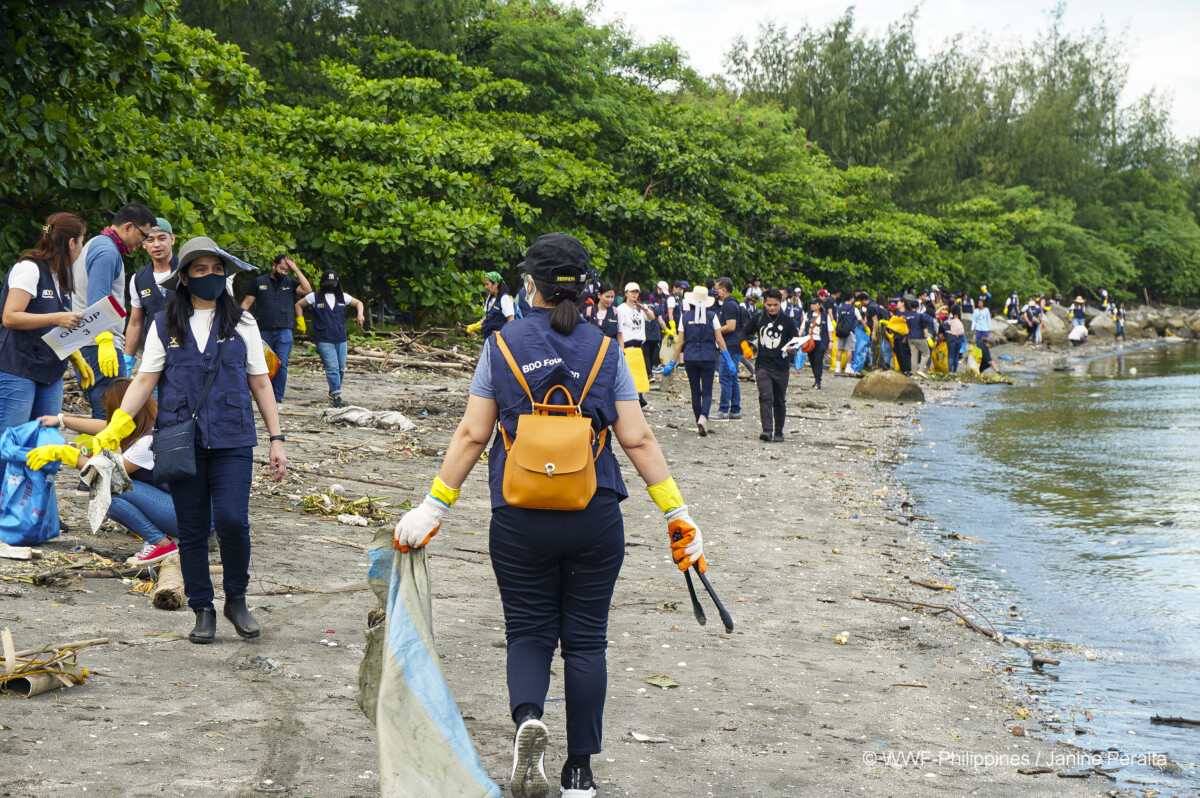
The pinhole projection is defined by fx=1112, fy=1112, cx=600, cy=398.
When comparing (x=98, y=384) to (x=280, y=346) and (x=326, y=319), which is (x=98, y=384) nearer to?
(x=326, y=319)

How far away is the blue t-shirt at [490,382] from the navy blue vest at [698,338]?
10.9m

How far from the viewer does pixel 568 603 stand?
12.5 ft

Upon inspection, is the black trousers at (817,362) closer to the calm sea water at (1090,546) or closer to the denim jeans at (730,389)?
the calm sea water at (1090,546)

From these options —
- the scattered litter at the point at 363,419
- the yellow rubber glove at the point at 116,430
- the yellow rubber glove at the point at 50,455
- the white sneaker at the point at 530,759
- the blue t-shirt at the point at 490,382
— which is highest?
the blue t-shirt at the point at 490,382

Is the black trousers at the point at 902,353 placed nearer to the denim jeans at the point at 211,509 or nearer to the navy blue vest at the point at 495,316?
the navy blue vest at the point at 495,316

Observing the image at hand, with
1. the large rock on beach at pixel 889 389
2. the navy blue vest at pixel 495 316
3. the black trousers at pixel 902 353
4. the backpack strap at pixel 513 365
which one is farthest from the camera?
the black trousers at pixel 902 353

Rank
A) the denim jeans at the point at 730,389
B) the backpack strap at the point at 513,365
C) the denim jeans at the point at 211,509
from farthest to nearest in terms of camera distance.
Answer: the denim jeans at the point at 730,389
the denim jeans at the point at 211,509
the backpack strap at the point at 513,365

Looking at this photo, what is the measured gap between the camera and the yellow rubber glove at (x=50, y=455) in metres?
6.31

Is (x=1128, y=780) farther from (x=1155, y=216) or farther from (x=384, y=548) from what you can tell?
(x=1155, y=216)

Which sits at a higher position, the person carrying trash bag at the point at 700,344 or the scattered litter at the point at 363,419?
the person carrying trash bag at the point at 700,344

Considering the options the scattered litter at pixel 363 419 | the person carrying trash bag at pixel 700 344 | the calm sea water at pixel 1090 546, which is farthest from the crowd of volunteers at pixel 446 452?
the person carrying trash bag at pixel 700 344

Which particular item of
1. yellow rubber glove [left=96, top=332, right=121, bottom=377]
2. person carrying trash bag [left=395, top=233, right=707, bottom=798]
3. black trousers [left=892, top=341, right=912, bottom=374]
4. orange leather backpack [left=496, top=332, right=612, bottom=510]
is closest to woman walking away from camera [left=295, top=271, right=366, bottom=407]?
yellow rubber glove [left=96, top=332, right=121, bottom=377]

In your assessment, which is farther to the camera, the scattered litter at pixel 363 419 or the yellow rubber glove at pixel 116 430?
the scattered litter at pixel 363 419

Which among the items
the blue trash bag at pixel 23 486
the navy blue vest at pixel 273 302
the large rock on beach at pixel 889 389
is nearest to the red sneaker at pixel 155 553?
the blue trash bag at pixel 23 486
